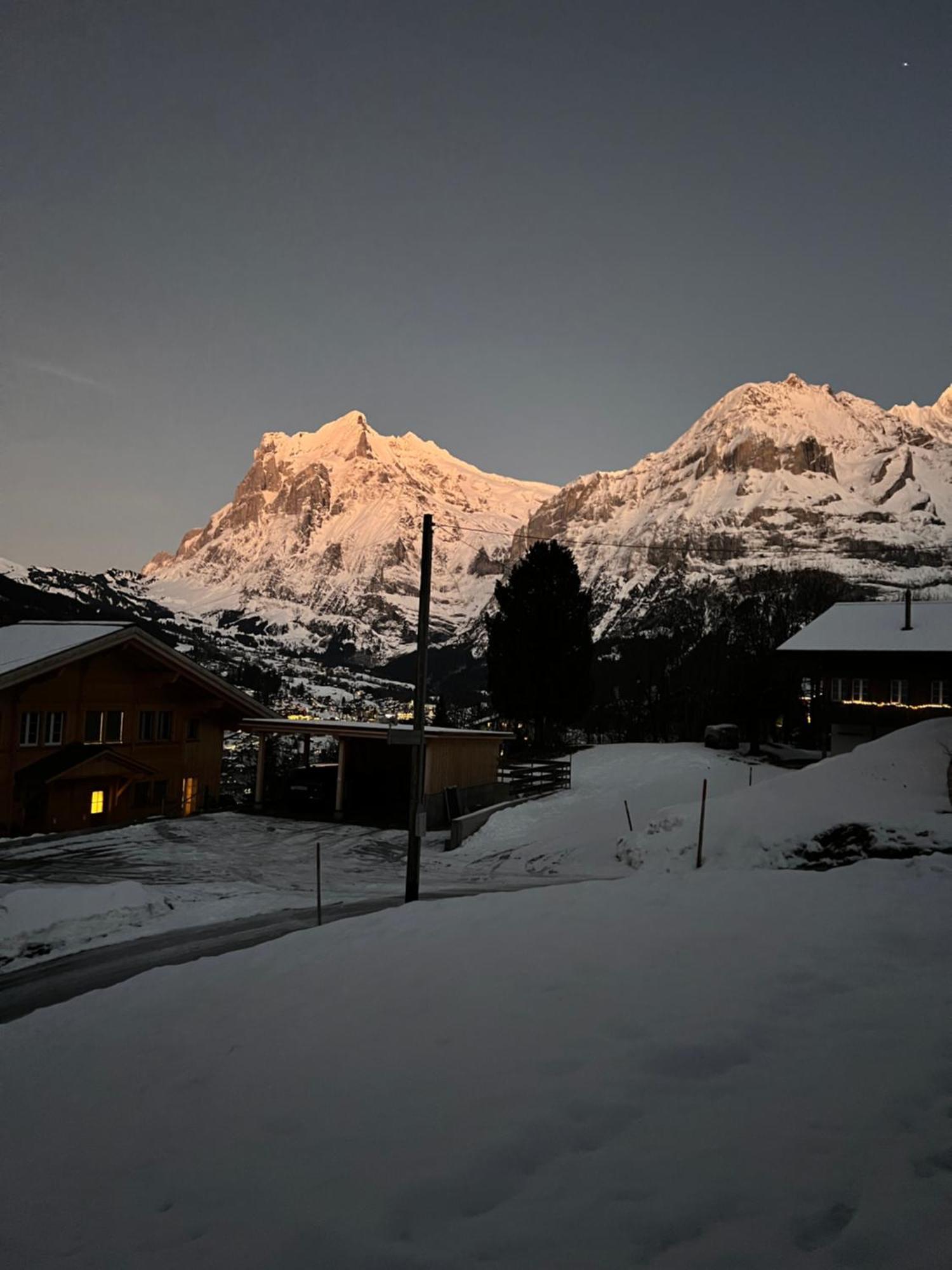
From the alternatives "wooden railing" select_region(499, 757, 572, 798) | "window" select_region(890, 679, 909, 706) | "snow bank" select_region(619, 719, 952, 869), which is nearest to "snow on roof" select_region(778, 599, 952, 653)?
"window" select_region(890, 679, 909, 706)

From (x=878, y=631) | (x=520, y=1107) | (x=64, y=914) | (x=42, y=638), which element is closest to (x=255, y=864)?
(x=64, y=914)

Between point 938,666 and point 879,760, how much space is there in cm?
2428

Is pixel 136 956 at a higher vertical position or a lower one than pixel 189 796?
higher

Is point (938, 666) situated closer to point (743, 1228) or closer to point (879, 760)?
point (879, 760)

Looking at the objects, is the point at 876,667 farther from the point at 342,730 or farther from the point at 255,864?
the point at 255,864

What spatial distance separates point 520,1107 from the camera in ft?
17.2

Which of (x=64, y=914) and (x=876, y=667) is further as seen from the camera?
(x=876, y=667)

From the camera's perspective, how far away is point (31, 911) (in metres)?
15.7

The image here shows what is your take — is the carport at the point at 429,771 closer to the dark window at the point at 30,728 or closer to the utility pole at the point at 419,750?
the dark window at the point at 30,728

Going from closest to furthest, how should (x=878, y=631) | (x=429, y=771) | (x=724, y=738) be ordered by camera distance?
(x=429, y=771)
(x=878, y=631)
(x=724, y=738)

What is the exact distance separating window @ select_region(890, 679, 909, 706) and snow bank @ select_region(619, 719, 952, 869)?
20179mm

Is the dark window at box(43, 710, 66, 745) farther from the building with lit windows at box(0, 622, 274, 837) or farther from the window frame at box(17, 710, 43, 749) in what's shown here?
the window frame at box(17, 710, 43, 749)

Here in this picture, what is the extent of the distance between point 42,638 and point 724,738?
35236 millimetres

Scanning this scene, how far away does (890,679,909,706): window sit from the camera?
4066cm
